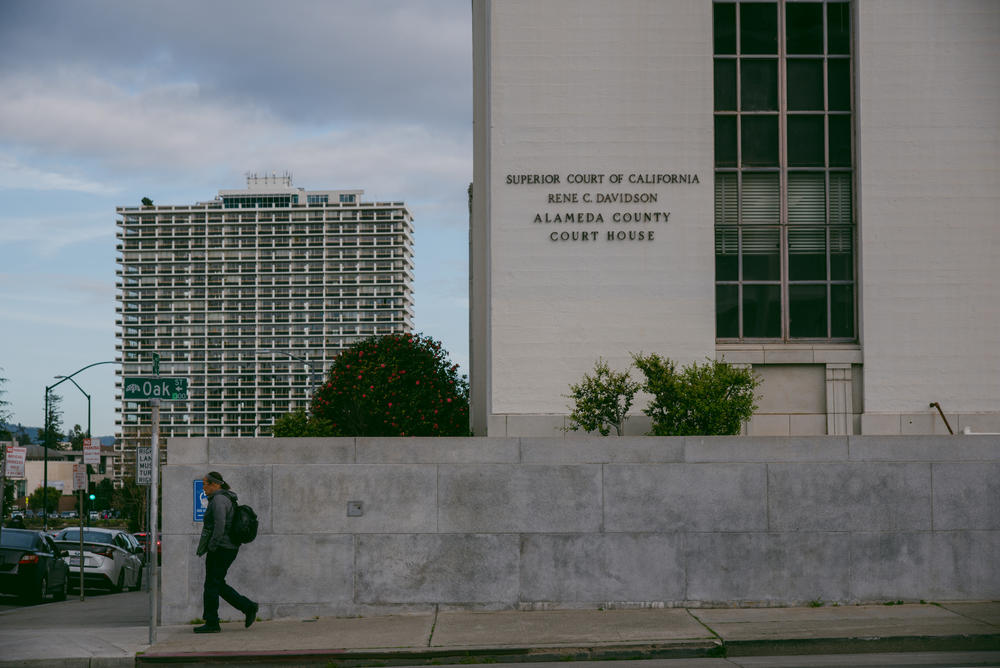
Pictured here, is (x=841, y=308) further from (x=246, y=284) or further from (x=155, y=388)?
(x=246, y=284)

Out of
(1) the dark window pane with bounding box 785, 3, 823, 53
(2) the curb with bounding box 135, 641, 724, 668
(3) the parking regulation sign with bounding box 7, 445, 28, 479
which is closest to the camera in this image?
(2) the curb with bounding box 135, 641, 724, 668

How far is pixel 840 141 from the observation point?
62.3 feet

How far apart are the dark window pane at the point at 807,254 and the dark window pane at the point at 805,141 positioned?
1.18 m

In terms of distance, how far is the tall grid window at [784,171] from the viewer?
1880cm

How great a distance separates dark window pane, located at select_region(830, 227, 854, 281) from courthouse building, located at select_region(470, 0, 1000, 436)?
0.11 feet

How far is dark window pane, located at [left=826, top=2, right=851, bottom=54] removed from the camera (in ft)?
62.7

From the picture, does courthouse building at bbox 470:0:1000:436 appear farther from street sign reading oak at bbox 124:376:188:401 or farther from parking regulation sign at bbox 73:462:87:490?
parking regulation sign at bbox 73:462:87:490

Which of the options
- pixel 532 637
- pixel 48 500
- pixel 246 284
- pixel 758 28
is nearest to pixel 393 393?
pixel 758 28

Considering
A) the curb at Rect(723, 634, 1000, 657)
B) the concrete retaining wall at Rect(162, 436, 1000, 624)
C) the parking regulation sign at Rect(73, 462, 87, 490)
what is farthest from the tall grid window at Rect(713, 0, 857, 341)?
the parking regulation sign at Rect(73, 462, 87, 490)

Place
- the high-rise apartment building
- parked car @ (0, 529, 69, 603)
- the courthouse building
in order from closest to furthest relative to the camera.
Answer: the courthouse building → parked car @ (0, 529, 69, 603) → the high-rise apartment building

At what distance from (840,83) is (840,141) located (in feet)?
3.36

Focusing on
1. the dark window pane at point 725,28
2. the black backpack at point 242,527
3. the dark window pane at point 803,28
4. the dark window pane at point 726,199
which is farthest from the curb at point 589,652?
the dark window pane at point 803,28

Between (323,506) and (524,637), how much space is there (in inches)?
128

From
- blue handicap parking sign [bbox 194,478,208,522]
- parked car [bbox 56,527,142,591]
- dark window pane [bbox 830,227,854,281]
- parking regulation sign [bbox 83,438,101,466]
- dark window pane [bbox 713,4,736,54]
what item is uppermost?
dark window pane [bbox 713,4,736,54]
